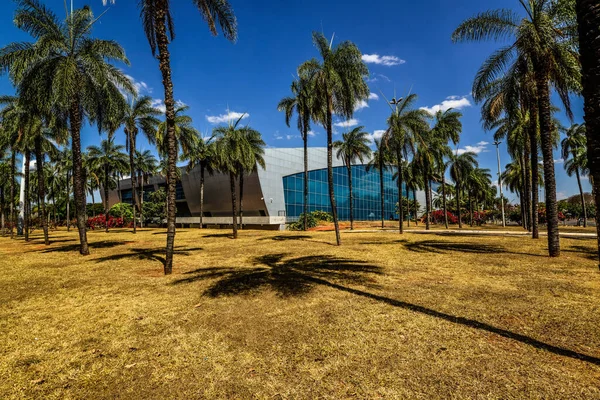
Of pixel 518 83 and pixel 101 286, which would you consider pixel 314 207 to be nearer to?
pixel 518 83

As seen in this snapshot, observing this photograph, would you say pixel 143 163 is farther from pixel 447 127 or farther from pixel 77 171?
pixel 447 127

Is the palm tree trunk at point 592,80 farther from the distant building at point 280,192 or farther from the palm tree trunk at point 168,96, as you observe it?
the distant building at point 280,192

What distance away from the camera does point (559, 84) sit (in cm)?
1470

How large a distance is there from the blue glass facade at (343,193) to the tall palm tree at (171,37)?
3585 cm

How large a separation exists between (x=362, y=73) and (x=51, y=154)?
39201mm

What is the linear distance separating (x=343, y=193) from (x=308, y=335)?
180ft

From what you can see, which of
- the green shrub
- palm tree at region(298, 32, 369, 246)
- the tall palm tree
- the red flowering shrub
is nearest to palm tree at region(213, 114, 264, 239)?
palm tree at region(298, 32, 369, 246)

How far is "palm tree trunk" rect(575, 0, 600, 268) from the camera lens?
13.1 ft

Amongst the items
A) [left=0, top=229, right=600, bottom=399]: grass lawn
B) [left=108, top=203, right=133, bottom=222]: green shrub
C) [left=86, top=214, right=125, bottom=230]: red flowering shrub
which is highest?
[left=108, top=203, right=133, bottom=222]: green shrub

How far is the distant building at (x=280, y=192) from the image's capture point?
48.2 meters

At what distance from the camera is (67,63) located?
49.3 ft

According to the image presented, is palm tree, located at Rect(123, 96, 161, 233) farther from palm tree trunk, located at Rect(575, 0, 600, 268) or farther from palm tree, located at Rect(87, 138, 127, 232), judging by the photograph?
palm tree trunk, located at Rect(575, 0, 600, 268)

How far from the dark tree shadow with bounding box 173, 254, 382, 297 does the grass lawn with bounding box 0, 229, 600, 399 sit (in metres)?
0.10

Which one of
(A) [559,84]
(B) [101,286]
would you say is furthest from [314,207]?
(B) [101,286]
